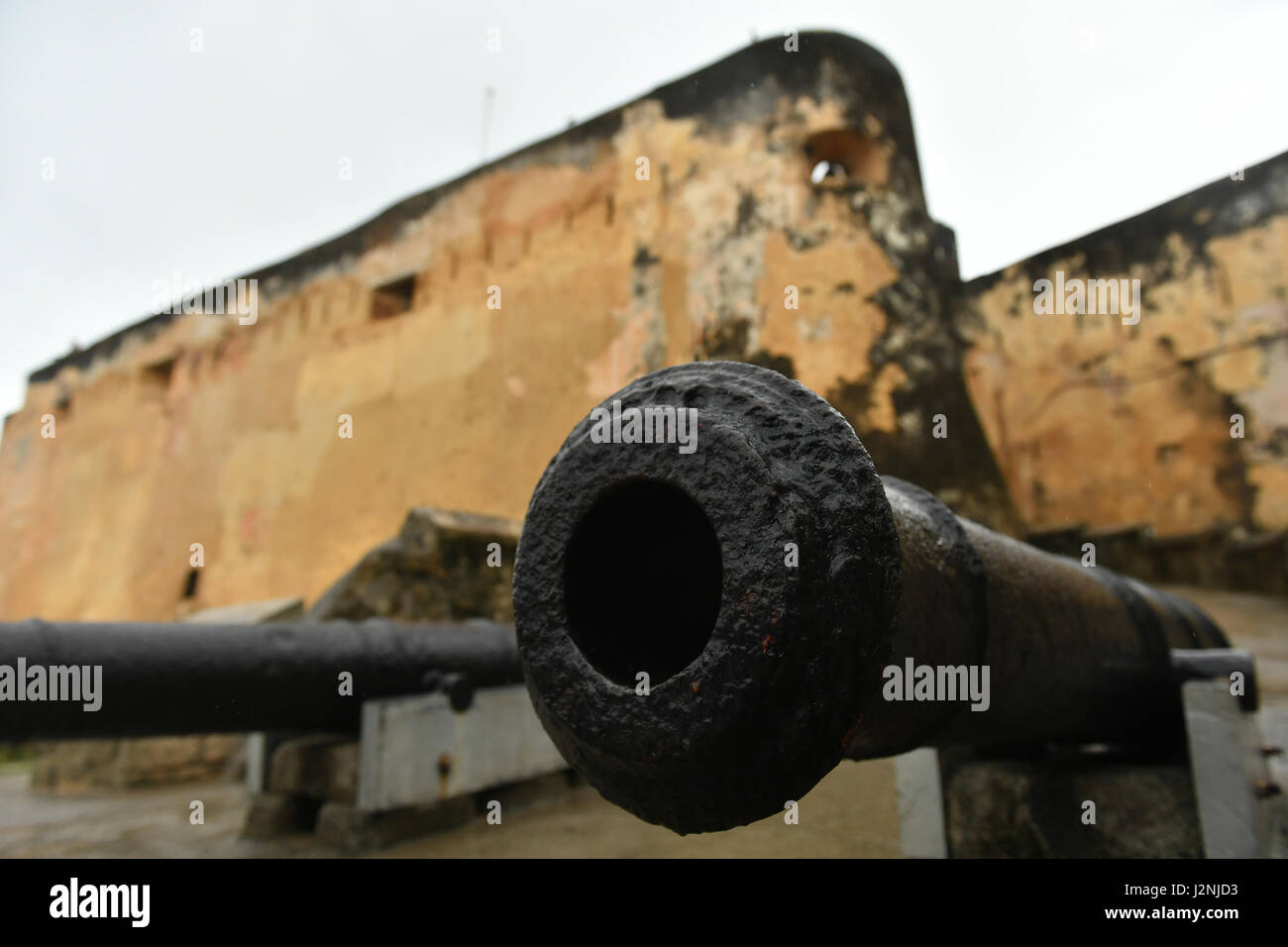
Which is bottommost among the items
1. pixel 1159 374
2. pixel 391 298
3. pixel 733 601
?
pixel 733 601

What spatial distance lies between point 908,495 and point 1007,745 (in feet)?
3.64

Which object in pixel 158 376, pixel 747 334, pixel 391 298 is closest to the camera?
pixel 747 334

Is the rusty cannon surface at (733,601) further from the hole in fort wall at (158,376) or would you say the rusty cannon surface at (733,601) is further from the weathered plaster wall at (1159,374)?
the hole in fort wall at (158,376)

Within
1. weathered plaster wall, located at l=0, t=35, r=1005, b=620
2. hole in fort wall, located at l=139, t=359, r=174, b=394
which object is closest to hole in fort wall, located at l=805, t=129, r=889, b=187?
weathered plaster wall, located at l=0, t=35, r=1005, b=620

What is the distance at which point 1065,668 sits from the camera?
1645 millimetres

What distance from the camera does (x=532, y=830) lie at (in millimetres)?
3271

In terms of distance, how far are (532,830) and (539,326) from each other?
5452 millimetres

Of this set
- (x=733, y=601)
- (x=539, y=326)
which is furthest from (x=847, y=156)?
(x=733, y=601)

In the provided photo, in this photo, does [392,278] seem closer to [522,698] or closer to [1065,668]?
[522,698]

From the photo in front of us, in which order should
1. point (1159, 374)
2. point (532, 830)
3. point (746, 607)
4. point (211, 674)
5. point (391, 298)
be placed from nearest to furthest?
point (746, 607) → point (211, 674) → point (532, 830) → point (1159, 374) → point (391, 298)

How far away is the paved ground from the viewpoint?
2918 mm

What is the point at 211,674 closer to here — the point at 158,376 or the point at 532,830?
the point at 532,830

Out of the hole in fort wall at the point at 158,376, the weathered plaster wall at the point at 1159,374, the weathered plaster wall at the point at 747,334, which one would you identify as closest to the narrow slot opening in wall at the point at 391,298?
the weathered plaster wall at the point at 747,334
